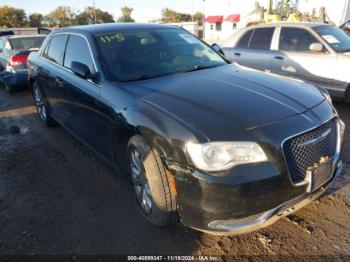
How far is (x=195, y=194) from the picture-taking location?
7.57 ft

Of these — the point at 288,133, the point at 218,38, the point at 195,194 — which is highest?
the point at 288,133

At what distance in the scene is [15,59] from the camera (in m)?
8.43

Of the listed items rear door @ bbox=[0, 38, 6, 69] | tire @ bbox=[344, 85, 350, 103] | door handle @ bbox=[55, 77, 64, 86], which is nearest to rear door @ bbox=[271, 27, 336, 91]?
tire @ bbox=[344, 85, 350, 103]

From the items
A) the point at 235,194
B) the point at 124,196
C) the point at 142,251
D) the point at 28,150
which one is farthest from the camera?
the point at 28,150

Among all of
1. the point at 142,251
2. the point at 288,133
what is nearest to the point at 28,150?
the point at 142,251

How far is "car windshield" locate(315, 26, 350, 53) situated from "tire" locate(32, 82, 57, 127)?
497cm

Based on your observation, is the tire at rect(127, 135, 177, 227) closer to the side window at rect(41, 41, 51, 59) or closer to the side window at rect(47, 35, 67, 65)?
the side window at rect(47, 35, 67, 65)

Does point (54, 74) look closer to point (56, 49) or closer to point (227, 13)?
point (56, 49)

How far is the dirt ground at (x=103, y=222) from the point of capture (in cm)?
267

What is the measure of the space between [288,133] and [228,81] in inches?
41.1

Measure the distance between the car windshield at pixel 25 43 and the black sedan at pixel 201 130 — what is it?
636cm

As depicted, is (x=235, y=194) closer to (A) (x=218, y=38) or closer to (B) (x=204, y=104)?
(B) (x=204, y=104)

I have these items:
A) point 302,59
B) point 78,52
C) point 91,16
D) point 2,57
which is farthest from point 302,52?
point 91,16

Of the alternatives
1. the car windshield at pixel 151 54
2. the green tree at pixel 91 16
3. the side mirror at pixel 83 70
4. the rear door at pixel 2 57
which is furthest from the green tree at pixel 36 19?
the side mirror at pixel 83 70
